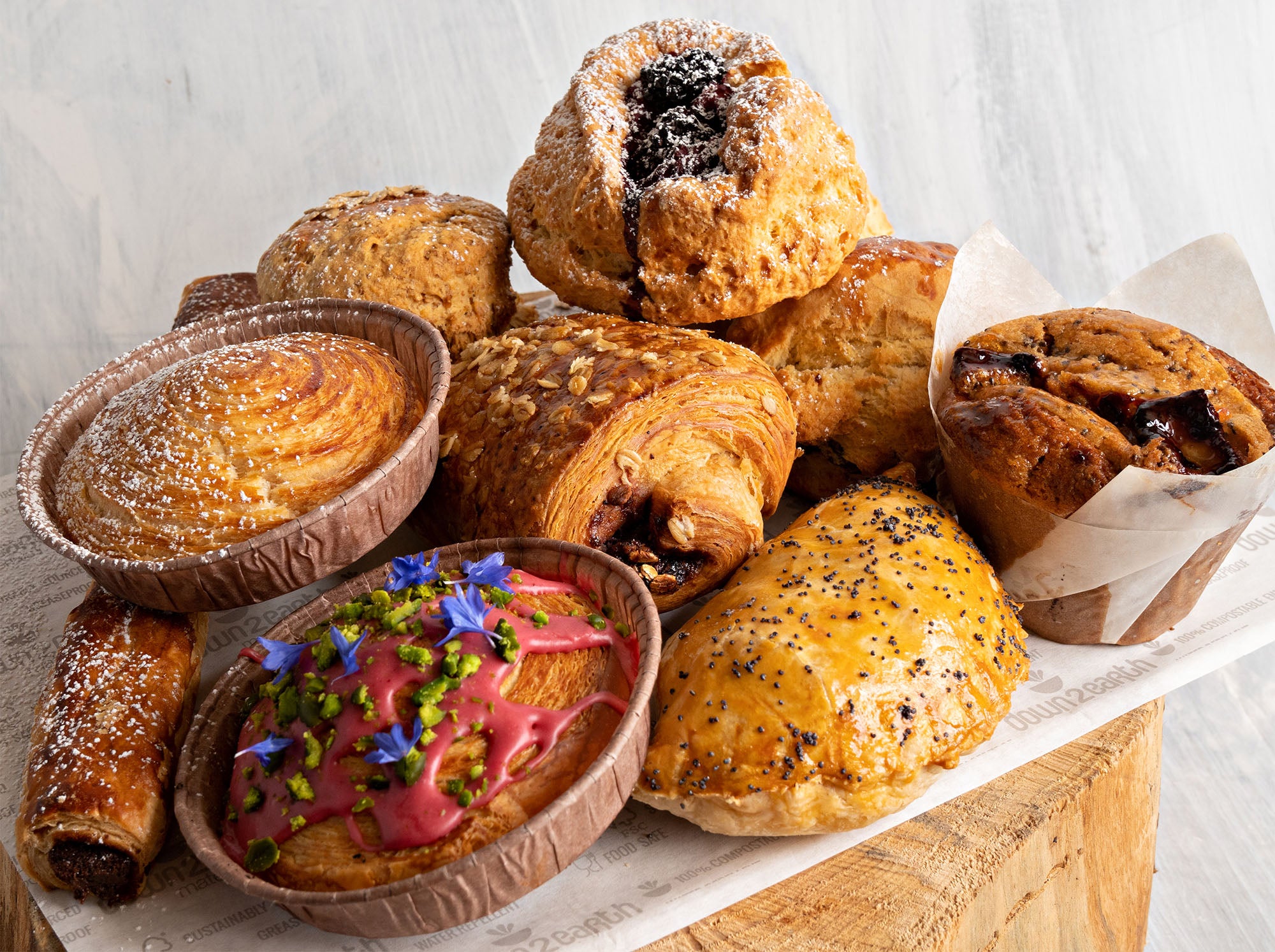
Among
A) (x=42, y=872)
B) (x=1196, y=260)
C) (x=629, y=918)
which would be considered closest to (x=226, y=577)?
(x=42, y=872)

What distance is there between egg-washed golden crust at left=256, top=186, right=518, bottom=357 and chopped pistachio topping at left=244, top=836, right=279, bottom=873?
4.63 feet

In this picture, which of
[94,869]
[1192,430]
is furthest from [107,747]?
[1192,430]

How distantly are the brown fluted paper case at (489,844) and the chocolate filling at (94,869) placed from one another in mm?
204

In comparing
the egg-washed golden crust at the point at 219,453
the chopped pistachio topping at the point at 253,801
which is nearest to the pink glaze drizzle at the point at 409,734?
the chopped pistachio topping at the point at 253,801

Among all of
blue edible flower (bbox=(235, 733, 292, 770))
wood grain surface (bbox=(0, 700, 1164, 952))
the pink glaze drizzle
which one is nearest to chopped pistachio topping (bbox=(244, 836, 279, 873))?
the pink glaze drizzle

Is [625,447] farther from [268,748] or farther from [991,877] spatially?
[991,877]

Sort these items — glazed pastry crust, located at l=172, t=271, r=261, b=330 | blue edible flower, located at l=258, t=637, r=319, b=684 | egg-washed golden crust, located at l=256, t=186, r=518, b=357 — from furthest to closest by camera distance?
glazed pastry crust, located at l=172, t=271, r=261, b=330, egg-washed golden crust, located at l=256, t=186, r=518, b=357, blue edible flower, located at l=258, t=637, r=319, b=684

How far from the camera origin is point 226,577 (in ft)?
6.56

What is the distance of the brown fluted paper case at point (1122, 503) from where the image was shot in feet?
6.97

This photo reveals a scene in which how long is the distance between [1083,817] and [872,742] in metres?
0.69

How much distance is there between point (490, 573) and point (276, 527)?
432mm

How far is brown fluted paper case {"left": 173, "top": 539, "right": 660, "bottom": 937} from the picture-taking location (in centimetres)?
160

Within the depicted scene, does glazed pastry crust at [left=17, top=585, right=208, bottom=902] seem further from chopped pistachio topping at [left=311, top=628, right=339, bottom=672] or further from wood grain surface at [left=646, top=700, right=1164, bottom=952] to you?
wood grain surface at [left=646, top=700, right=1164, bottom=952]

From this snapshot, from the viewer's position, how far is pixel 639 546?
238cm
